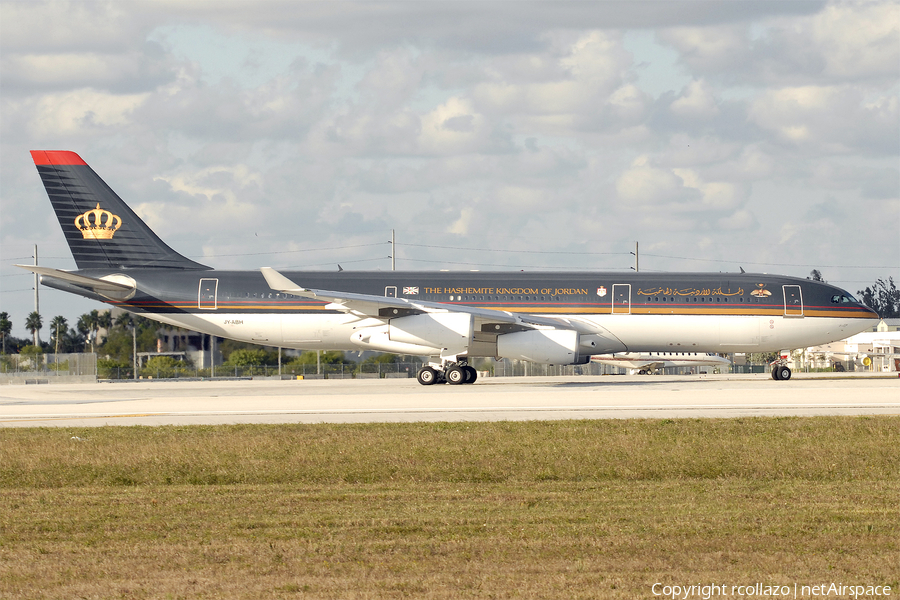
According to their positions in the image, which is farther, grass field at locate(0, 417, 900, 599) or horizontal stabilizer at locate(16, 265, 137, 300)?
horizontal stabilizer at locate(16, 265, 137, 300)

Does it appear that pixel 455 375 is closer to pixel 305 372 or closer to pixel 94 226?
pixel 94 226

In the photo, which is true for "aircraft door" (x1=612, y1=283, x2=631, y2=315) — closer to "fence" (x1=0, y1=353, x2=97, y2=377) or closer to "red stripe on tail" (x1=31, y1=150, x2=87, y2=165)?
"red stripe on tail" (x1=31, y1=150, x2=87, y2=165)

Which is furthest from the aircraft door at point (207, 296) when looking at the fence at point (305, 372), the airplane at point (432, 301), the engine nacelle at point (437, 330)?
the fence at point (305, 372)

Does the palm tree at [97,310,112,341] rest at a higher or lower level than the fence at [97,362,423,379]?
higher

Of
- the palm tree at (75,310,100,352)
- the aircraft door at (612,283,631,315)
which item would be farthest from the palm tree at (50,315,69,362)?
the aircraft door at (612,283,631,315)

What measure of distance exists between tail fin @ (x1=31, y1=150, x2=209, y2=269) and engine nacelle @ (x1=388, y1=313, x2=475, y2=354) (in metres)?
9.76

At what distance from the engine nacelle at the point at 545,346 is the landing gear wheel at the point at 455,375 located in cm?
228

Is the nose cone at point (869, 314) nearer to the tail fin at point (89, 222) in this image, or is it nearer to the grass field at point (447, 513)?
the grass field at point (447, 513)

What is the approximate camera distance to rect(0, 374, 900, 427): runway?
2005 centimetres

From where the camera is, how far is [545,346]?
Result: 31.8 m

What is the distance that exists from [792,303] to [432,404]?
58.1 feet

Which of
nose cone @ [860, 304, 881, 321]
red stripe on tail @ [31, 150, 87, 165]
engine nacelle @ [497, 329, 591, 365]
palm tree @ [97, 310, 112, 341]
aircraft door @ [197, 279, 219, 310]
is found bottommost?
engine nacelle @ [497, 329, 591, 365]

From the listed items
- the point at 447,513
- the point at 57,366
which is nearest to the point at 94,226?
the point at 57,366

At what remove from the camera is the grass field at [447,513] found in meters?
7.03
